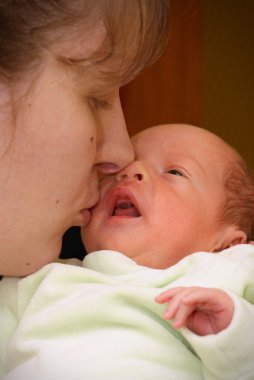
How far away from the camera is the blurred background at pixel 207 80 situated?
253 centimetres

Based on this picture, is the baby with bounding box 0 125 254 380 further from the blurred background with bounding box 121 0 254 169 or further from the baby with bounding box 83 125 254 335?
the blurred background with bounding box 121 0 254 169

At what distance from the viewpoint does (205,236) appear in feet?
3.95

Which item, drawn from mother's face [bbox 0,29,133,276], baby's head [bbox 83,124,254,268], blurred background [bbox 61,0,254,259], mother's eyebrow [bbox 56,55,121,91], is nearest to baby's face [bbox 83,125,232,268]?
baby's head [bbox 83,124,254,268]

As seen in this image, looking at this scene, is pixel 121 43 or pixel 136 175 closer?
pixel 121 43

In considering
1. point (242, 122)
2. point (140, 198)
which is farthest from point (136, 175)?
point (242, 122)

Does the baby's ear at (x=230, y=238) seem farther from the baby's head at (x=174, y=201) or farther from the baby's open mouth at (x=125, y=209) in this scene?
the baby's open mouth at (x=125, y=209)

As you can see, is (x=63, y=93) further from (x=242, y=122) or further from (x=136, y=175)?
(x=242, y=122)

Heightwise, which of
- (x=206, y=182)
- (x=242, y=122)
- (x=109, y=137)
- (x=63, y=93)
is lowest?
(x=242, y=122)

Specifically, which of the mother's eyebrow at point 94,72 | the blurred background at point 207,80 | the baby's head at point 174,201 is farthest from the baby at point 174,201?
the blurred background at point 207,80

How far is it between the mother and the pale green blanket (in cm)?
9

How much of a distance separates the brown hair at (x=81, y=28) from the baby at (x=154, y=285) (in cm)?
29

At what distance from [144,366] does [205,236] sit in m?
0.37

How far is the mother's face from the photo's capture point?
893 mm

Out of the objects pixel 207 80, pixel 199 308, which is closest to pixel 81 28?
pixel 199 308
